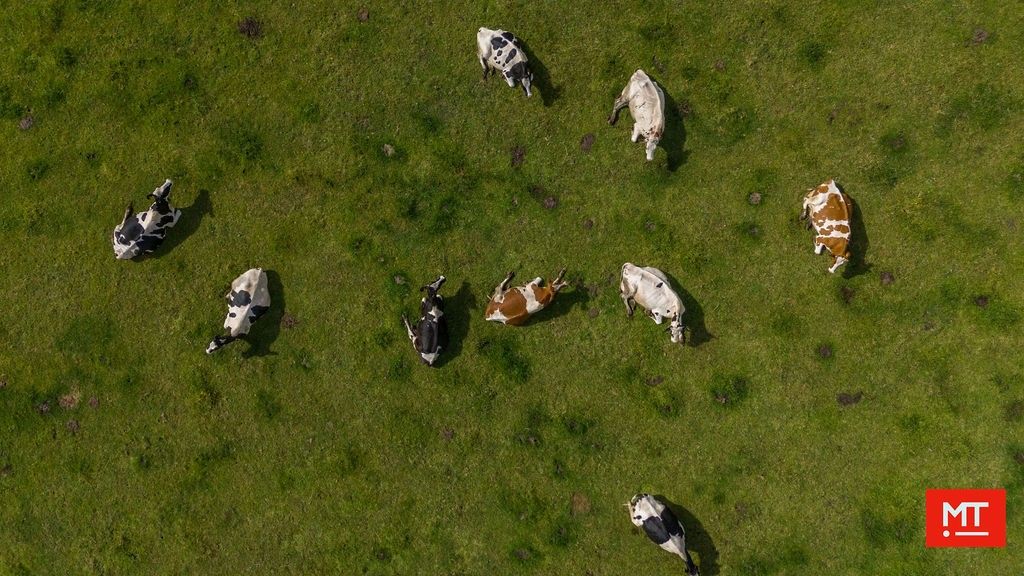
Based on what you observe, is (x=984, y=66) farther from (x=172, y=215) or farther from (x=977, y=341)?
(x=172, y=215)

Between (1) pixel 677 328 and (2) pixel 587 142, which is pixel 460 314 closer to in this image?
(1) pixel 677 328

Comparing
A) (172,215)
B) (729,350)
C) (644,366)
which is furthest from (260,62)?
(729,350)

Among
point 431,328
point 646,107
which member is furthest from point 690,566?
point 646,107

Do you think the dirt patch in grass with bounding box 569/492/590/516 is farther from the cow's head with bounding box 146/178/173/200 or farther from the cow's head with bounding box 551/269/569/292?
the cow's head with bounding box 146/178/173/200

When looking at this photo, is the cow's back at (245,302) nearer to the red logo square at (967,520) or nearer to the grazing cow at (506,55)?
the grazing cow at (506,55)

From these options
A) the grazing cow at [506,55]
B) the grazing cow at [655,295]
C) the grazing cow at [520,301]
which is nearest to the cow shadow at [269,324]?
the grazing cow at [520,301]

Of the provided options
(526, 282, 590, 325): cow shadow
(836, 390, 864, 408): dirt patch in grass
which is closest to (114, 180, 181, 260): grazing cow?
(526, 282, 590, 325): cow shadow
